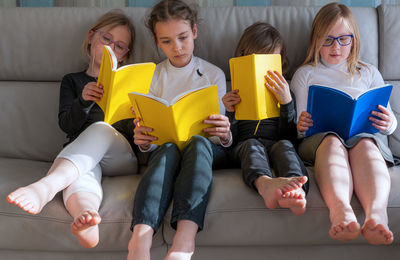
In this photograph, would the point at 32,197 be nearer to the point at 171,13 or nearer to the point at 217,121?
the point at 217,121

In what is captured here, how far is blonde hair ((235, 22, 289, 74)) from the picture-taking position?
69.7 inches

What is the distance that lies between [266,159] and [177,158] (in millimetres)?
327

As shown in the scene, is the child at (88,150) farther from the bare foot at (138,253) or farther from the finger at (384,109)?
the finger at (384,109)

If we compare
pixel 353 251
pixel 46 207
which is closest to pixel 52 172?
pixel 46 207

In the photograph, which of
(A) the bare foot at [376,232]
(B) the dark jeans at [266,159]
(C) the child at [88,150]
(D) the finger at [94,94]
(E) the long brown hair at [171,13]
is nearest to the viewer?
(A) the bare foot at [376,232]

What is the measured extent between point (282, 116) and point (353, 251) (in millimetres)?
567

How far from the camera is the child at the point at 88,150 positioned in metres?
1.25

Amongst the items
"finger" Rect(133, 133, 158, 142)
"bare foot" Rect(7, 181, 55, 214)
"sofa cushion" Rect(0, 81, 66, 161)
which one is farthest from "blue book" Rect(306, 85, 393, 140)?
"sofa cushion" Rect(0, 81, 66, 161)

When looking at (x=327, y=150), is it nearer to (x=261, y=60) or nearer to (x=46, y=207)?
(x=261, y=60)

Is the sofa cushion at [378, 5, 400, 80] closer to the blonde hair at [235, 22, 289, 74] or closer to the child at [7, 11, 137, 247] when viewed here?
the blonde hair at [235, 22, 289, 74]

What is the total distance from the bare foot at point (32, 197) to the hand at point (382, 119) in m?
1.18

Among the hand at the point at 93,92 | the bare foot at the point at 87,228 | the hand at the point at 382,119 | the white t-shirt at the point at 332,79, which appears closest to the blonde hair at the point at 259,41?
the white t-shirt at the point at 332,79

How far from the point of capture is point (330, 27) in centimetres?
179

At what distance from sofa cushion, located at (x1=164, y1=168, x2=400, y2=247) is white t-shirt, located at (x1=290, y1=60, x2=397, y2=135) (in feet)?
1.90
